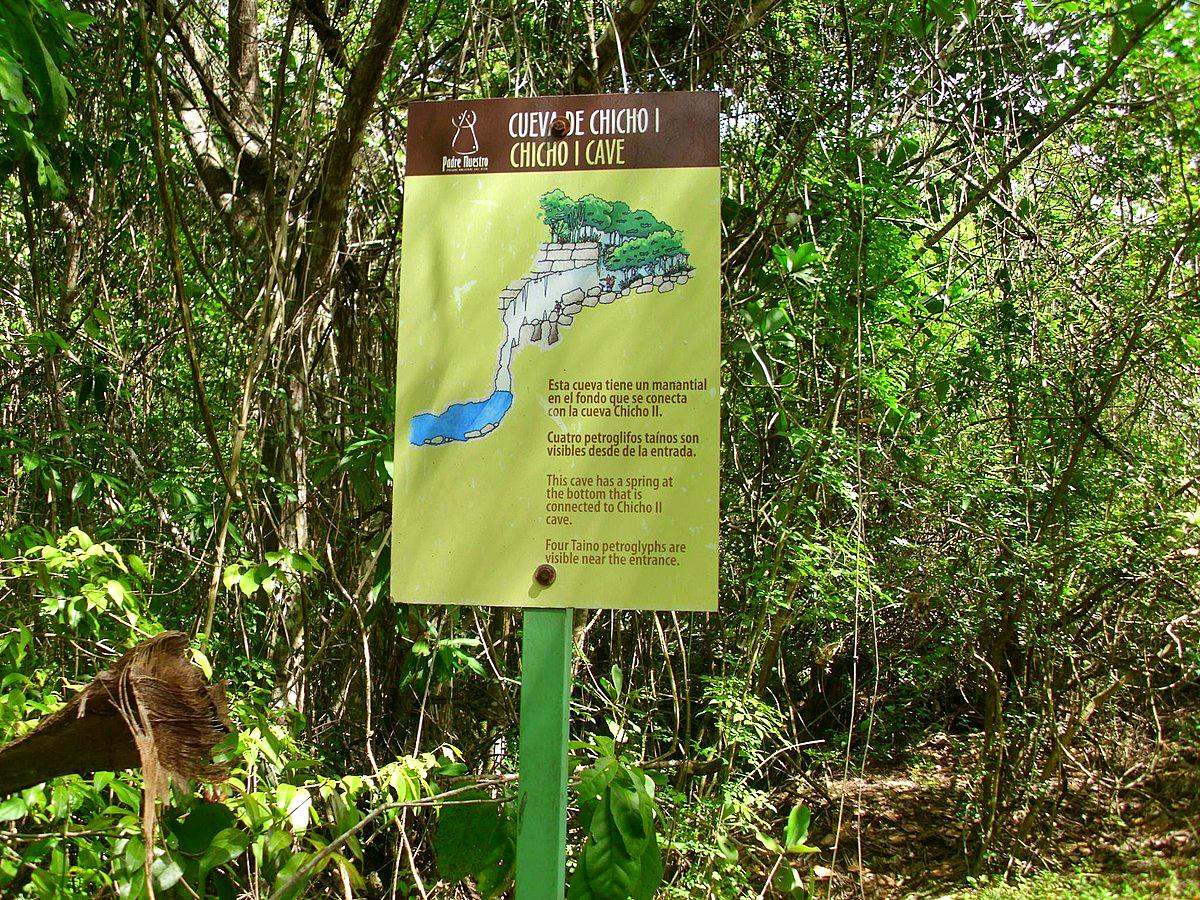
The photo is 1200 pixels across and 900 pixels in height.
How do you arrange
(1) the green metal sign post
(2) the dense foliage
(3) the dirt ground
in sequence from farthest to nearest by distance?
1. (2) the dense foliage
2. (3) the dirt ground
3. (1) the green metal sign post

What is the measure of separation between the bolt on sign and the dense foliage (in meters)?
0.66

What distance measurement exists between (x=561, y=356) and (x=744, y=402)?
1300 mm

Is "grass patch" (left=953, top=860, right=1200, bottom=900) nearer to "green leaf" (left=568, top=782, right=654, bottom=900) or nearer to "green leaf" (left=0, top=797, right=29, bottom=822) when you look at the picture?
"green leaf" (left=568, top=782, right=654, bottom=900)

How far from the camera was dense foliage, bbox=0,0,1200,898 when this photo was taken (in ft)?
8.66

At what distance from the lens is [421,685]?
9.71ft

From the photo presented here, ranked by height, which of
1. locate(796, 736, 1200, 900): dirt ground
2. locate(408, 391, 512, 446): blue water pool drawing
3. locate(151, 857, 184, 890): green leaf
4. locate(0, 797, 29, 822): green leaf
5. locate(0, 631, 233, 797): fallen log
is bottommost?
locate(796, 736, 1200, 900): dirt ground

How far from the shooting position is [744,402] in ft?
10.2

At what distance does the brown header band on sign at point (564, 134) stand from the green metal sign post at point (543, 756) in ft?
2.88

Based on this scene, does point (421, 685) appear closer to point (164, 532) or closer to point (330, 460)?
point (330, 460)

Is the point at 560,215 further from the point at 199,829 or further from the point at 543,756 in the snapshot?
the point at 199,829

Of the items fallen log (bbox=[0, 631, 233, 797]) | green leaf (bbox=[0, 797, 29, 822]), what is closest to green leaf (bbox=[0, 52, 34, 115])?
fallen log (bbox=[0, 631, 233, 797])

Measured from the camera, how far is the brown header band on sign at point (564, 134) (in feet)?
6.25

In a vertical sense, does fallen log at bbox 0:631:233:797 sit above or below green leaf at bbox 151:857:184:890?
above

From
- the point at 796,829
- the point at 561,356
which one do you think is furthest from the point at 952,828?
the point at 561,356
